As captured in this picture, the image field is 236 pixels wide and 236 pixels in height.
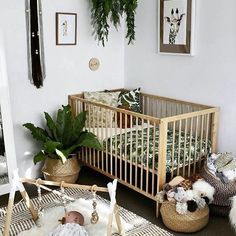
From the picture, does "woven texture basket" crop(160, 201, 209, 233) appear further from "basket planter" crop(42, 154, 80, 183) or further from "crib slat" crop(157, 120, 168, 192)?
"basket planter" crop(42, 154, 80, 183)

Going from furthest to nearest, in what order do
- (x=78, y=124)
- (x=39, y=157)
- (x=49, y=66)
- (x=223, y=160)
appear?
(x=49, y=66), (x=78, y=124), (x=39, y=157), (x=223, y=160)

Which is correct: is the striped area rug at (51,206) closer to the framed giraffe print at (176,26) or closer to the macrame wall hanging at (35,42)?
the macrame wall hanging at (35,42)

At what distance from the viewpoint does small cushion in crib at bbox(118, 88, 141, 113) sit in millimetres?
3721

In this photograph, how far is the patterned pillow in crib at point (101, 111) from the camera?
338 centimetres

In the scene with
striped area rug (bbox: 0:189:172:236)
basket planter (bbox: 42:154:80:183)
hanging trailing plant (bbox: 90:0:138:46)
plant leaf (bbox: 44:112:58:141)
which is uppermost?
hanging trailing plant (bbox: 90:0:138:46)

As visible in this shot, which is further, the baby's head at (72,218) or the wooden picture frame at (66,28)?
the wooden picture frame at (66,28)

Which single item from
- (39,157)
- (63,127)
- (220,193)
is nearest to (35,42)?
(63,127)

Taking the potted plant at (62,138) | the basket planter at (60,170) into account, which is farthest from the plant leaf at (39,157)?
the basket planter at (60,170)

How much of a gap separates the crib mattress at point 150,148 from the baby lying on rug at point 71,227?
0.82 metres

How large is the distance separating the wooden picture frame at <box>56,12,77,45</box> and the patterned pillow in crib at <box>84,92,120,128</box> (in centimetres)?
61

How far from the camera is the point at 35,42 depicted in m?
3.43

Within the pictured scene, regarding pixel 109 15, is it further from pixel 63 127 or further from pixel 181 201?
pixel 181 201

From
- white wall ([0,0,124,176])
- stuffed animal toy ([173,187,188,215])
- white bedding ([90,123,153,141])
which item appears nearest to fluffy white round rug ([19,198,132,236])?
stuffed animal toy ([173,187,188,215])

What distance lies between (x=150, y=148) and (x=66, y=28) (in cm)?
159
